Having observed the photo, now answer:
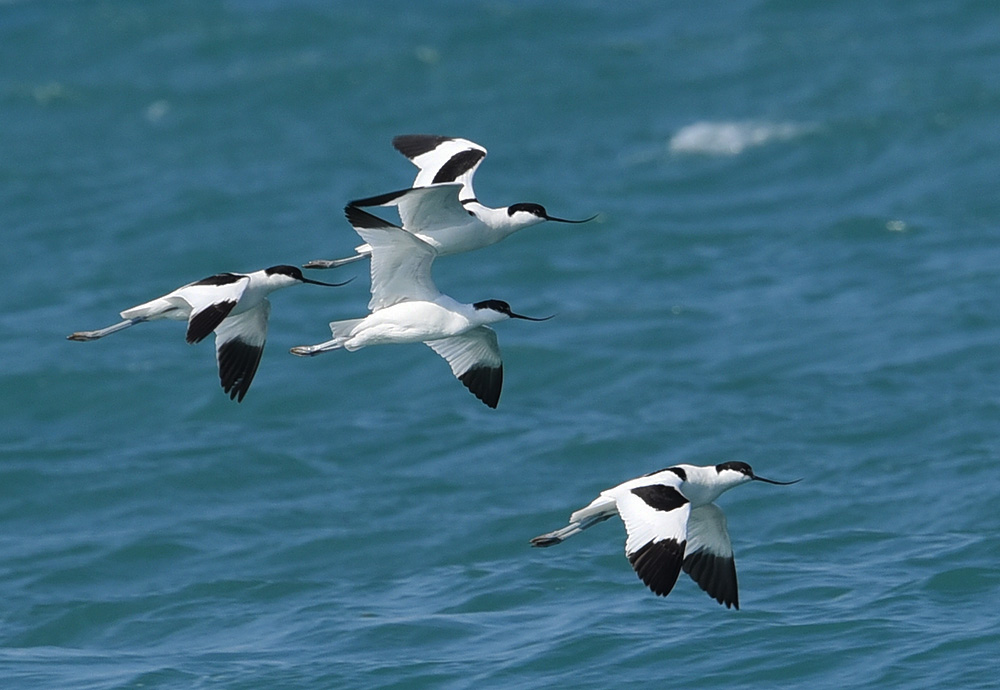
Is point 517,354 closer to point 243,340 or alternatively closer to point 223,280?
point 243,340

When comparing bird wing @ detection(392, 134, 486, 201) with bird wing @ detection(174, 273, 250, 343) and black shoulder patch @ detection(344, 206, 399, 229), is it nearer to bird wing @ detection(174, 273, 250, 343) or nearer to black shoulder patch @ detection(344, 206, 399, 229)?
black shoulder patch @ detection(344, 206, 399, 229)

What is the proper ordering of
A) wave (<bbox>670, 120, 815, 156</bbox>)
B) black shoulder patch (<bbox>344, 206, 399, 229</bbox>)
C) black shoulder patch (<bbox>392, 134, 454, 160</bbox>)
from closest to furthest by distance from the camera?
black shoulder patch (<bbox>344, 206, 399, 229</bbox>) < black shoulder patch (<bbox>392, 134, 454, 160</bbox>) < wave (<bbox>670, 120, 815, 156</bbox>)

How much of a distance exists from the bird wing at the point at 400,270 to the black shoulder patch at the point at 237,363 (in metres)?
1.14

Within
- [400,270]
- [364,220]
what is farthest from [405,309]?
[364,220]

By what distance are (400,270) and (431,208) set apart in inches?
21.1

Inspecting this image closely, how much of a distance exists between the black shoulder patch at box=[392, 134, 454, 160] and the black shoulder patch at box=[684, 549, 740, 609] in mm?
4319

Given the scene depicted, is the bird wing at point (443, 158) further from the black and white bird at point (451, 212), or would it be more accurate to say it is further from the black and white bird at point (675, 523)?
the black and white bird at point (675, 523)

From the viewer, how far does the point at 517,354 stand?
26000 mm

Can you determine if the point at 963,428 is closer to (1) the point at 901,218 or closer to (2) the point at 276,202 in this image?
(1) the point at 901,218

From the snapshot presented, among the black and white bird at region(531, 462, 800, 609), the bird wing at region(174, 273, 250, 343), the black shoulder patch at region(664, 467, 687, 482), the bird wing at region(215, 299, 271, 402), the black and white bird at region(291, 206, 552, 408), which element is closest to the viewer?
the black and white bird at region(531, 462, 800, 609)

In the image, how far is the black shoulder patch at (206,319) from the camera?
12594mm

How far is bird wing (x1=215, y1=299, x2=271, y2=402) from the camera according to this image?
14422 mm

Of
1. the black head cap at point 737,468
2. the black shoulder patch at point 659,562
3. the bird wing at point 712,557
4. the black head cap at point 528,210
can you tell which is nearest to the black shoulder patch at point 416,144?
the black head cap at point 528,210

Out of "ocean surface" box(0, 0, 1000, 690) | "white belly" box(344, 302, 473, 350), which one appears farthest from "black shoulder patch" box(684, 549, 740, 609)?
"white belly" box(344, 302, 473, 350)
